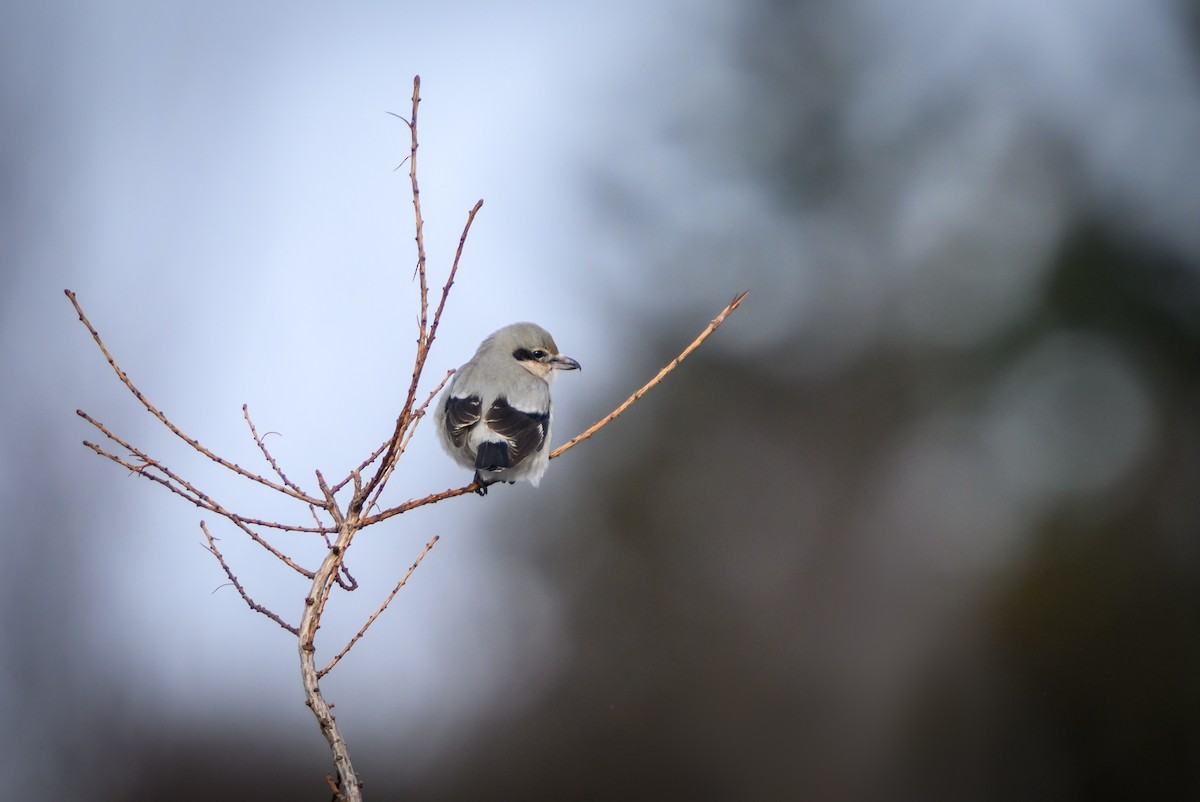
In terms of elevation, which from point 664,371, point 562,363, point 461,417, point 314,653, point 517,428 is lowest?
point 314,653

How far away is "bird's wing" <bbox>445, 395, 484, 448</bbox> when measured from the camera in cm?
399

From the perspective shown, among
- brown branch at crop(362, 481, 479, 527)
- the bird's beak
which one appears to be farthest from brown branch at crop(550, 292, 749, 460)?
the bird's beak

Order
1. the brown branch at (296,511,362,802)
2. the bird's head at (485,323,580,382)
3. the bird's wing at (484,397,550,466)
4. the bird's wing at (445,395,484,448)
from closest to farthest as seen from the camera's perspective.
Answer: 1. the brown branch at (296,511,362,802)
2. the bird's wing at (484,397,550,466)
3. the bird's wing at (445,395,484,448)
4. the bird's head at (485,323,580,382)

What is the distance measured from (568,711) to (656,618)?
1274 millimetres

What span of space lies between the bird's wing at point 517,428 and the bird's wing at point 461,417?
6 cm

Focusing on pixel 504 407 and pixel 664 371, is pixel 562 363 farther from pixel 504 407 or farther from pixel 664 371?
pixel 664 371

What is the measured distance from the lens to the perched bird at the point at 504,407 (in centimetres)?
384

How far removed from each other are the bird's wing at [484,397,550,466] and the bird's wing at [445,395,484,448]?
58mm

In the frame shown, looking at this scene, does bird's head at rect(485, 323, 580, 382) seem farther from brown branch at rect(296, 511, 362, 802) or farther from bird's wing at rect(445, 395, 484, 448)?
brown branch at rect(296, 511, 362, 802)

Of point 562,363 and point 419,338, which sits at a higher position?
point 562,363

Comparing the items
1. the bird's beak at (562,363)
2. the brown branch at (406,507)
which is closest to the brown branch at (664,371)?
the brown branch at (406,507)

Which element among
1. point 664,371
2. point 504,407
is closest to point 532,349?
point 504,407

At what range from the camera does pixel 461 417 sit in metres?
4.02

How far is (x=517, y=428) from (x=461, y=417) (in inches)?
10.0
